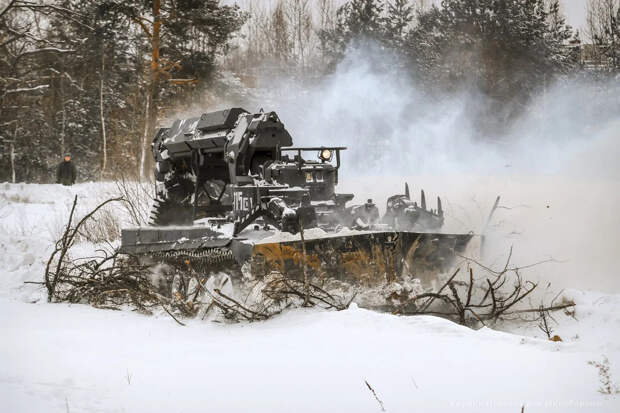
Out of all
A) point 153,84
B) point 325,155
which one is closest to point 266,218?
point 325,155

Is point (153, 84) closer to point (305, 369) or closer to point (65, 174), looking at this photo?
point (65, 174)

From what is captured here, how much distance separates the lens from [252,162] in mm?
7578

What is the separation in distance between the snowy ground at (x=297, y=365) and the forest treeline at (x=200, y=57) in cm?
936

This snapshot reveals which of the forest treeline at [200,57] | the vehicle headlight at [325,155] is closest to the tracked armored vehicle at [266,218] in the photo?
the vehicle headlight at [325,155]

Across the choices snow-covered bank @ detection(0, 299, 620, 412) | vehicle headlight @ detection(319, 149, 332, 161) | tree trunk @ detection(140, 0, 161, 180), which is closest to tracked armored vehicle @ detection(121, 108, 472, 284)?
vehicle headlight @ detection(319, 149, 332, 161)

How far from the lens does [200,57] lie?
23484 mm

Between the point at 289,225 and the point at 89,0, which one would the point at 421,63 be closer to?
the point at 89,0

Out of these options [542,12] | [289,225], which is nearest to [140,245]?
[289,225]

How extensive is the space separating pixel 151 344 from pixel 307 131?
20.2m

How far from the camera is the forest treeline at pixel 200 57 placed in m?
18.8

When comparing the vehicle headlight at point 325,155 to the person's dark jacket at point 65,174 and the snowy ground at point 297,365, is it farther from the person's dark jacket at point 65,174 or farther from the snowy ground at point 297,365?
the person's dark jacket at point 65,174

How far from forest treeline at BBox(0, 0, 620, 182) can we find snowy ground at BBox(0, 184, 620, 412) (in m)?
9.36

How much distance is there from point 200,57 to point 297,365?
21.8 metres

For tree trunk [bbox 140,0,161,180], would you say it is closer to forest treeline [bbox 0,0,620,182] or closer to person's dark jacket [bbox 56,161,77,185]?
forest treeline [bbox 0,0,620,182]
